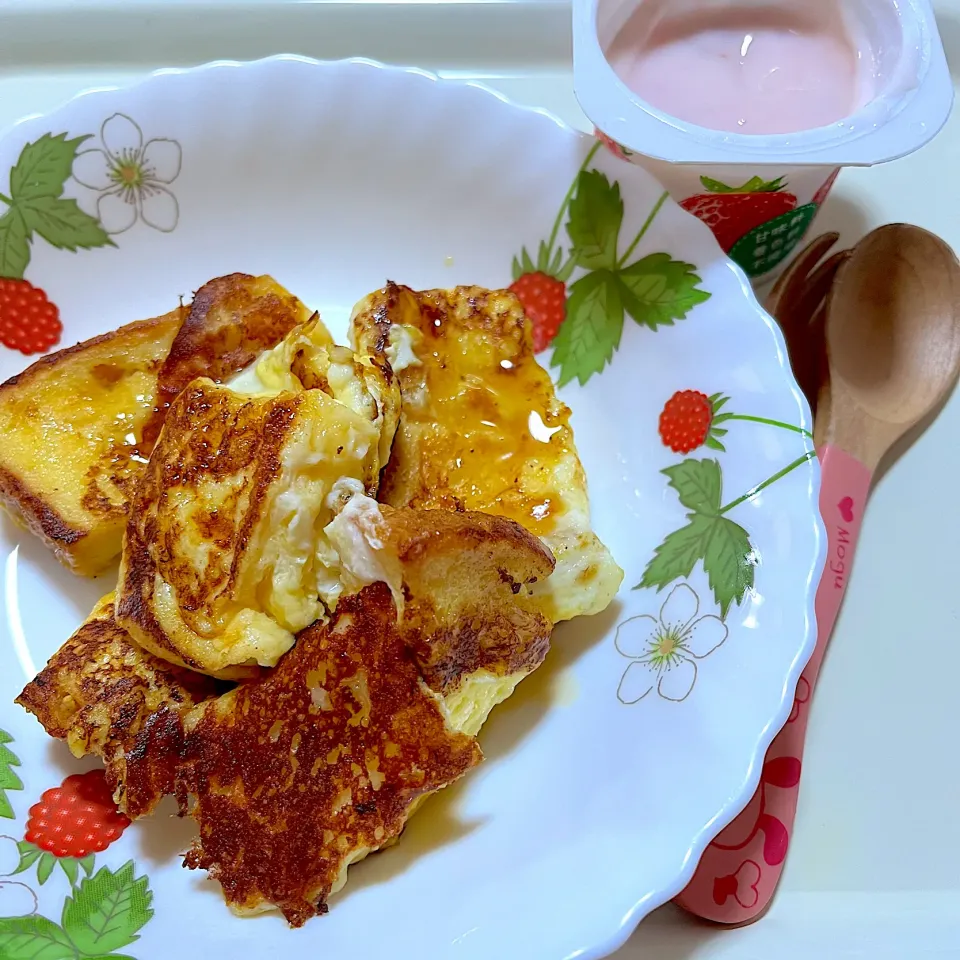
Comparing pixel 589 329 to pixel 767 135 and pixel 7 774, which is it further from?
pixel 7 774

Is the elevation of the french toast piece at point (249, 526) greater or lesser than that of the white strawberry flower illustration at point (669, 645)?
greater

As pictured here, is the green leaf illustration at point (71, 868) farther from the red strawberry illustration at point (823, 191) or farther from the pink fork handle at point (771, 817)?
the red strawberry illustration at point (823, 191)

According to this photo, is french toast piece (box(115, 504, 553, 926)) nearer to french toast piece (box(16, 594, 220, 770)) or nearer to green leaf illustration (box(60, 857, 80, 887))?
french toast piece (box(16, 594, 220, 770))

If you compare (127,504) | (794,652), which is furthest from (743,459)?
(127,504)

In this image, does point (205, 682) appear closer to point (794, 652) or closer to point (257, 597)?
point (257, 597)

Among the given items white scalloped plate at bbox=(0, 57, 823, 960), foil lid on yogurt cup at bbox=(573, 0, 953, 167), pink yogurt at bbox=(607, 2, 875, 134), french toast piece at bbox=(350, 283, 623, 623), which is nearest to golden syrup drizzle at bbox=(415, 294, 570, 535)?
french toast piece at bbox=(350, 283, 623, 623)

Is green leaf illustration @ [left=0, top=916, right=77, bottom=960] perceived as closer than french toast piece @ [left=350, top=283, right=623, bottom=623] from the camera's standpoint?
Yes

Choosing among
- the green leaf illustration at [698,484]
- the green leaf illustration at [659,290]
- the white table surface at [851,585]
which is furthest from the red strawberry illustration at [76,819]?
the green leaf illustration at [659,290]

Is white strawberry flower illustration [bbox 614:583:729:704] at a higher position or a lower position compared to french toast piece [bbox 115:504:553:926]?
lower
